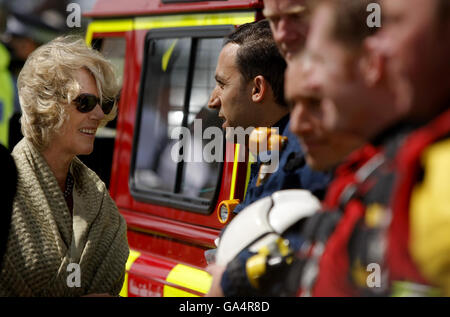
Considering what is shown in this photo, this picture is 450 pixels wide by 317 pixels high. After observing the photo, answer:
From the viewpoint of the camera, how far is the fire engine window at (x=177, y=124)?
3621mm

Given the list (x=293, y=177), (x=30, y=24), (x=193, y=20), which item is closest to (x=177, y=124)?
(x=193, y=20)

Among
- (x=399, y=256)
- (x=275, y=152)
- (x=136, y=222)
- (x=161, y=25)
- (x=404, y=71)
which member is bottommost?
(x=136, y=222)

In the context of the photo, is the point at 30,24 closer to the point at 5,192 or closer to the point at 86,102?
the point at 86,102

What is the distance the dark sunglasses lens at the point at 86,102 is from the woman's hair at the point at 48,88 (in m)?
0.03

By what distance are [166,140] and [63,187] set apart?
1521 millimetres

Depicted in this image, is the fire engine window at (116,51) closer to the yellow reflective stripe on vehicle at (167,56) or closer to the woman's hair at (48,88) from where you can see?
the yellow reflective stripe on vehicle at (167,56)

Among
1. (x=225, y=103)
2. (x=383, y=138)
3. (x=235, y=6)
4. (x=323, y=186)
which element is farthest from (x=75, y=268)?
(x=235, y=6)

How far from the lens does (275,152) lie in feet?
6.08

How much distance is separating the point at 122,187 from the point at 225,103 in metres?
1.73

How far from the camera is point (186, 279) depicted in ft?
11.3

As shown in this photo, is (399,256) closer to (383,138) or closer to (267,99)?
(383,138)

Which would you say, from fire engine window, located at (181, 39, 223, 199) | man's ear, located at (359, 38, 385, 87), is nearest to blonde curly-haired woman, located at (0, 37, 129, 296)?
fire engine window, located at (181, 39, 223, 199)

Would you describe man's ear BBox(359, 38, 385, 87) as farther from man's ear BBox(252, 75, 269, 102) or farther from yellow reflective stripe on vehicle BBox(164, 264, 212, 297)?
yellow reflective stripe on vehicle BBox(164, 264, 212, 297)

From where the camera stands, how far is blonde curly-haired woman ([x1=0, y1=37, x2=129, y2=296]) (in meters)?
2.17
